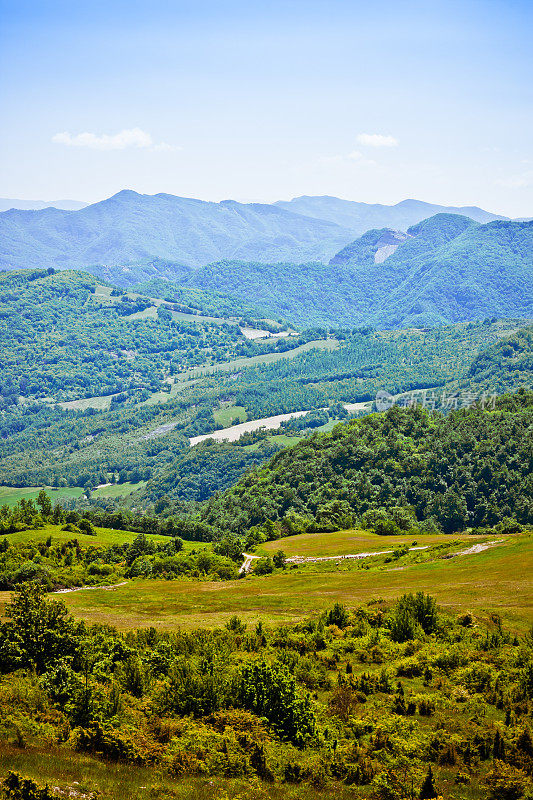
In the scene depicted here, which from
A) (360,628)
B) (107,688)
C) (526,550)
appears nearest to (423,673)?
(360,628)

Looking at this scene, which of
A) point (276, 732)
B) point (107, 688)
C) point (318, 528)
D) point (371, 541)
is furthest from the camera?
point (318, 528)

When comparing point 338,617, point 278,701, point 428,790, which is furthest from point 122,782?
point 338,617

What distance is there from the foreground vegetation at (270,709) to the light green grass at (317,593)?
7.39 metres

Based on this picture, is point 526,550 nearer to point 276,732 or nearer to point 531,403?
point 276,732

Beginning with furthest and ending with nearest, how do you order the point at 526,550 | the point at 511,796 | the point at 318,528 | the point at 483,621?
the point at 318,528 → the point at 526,550 → the point at 483,621 → the point at 511,796

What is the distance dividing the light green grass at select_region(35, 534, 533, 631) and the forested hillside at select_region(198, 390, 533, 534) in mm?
50931

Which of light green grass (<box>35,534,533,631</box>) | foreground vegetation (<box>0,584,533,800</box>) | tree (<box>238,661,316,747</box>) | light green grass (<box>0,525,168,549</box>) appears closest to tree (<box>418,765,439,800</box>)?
foreground vegetation (<box>0,584,533,800</box>)

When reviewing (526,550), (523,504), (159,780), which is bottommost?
(523,504)

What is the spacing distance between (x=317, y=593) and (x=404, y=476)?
99.0m

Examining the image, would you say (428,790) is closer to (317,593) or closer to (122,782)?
(122,782)

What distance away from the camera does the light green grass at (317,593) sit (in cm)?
4769

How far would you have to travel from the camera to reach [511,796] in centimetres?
2409

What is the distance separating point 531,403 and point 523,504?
152 ft

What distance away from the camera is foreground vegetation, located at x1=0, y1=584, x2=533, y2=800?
24766 mm
